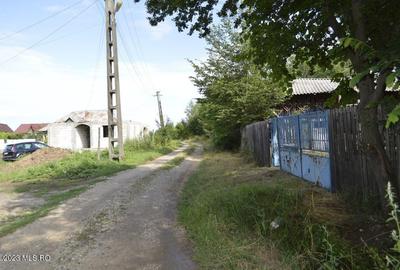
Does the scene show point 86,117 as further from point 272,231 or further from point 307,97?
point 272,231

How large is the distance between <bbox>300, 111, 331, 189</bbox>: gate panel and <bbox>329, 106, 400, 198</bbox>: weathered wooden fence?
47 centimetres

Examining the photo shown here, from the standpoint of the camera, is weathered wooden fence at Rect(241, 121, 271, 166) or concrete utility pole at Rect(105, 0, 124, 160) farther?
concrete utility pole at Rect(105, 0, 124, 160)

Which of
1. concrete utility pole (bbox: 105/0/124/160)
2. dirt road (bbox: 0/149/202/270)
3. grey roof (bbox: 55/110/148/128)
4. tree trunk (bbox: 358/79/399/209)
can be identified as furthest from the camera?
grey roof (bbox: 55/110/148/128)

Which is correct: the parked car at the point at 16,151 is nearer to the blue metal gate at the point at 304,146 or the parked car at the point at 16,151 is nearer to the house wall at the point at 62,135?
the house wall at the point at 62,135

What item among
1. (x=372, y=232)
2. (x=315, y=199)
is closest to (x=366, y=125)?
(x=372, y=232)

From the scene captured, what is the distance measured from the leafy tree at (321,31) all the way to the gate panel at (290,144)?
524 centimetres

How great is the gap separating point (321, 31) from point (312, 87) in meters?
22.0

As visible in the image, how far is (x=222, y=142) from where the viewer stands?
29297 millimetres

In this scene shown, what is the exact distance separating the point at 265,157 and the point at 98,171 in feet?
23.7

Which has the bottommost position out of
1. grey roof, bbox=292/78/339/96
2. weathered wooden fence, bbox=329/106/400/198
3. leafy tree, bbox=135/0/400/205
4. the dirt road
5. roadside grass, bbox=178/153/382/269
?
the dirt road

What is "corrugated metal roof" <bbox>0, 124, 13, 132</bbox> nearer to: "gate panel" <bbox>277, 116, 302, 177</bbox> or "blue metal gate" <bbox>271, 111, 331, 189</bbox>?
"blue metal gate" <bbox>271, 111, 331, 189</bbox>

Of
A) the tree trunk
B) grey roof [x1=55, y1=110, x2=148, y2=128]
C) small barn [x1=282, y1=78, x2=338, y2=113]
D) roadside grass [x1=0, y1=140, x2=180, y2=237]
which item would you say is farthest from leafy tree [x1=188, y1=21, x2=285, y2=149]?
grey roof [x1=55, y1=110, x2=148, y2=128]

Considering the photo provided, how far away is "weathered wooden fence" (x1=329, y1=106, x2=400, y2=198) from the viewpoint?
657 cm

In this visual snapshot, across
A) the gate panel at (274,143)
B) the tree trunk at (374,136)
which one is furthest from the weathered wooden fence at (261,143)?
the tree trunk at (374,136)
